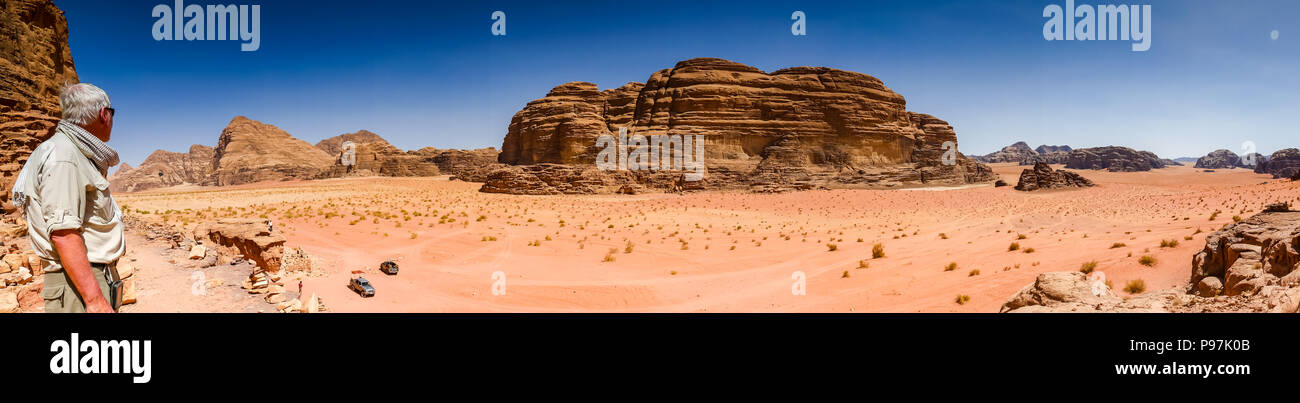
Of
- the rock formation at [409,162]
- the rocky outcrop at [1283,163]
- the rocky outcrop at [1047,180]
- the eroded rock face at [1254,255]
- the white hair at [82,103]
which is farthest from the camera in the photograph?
the rock formation at [409,162]

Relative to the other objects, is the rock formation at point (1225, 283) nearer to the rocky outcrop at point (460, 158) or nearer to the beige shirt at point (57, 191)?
the beige shirt at point (57, 191)

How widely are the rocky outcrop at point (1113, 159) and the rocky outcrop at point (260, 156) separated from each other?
15715cm

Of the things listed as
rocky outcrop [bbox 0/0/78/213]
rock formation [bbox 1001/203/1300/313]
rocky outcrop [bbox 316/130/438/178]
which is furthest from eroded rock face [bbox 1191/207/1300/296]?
rocky outcrop [bbox 316/130/438/178]

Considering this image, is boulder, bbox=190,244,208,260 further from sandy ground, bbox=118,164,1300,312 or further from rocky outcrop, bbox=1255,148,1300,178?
rocky outcrop, bbox=1255,148,1300,178

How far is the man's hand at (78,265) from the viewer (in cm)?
238

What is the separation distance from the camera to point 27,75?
30.2ft

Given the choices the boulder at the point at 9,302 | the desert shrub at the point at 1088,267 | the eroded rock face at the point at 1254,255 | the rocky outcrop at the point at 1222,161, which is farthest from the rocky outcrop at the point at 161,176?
the rocky outcrop at the point at 1222,161

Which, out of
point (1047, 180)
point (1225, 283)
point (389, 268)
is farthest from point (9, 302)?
point (1047, 180)

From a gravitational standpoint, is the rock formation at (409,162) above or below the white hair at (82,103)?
above

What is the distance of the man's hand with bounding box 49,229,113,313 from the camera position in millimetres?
2381

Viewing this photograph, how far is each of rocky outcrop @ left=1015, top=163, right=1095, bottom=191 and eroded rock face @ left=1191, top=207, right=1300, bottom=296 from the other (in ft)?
149
